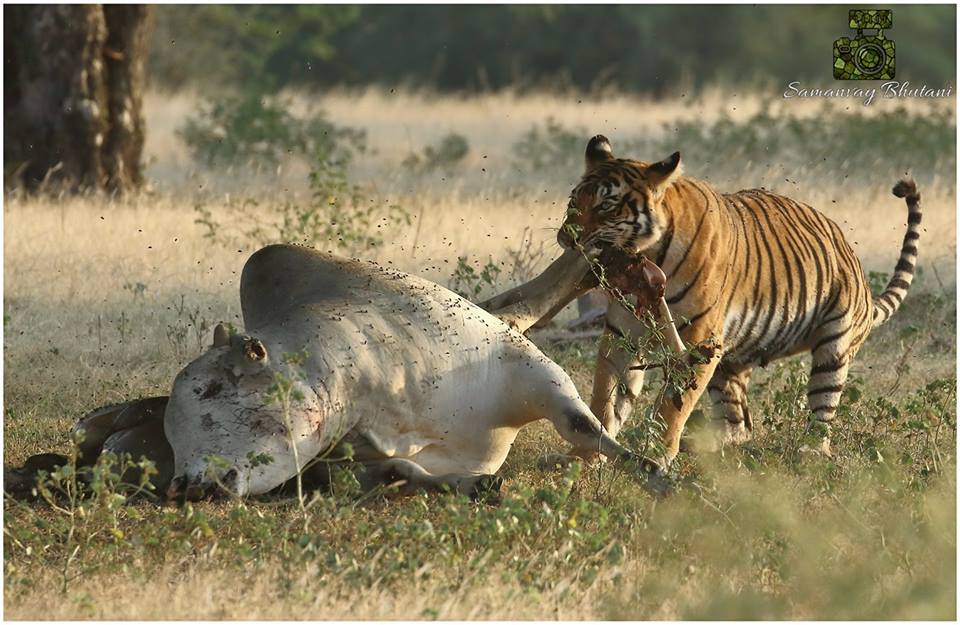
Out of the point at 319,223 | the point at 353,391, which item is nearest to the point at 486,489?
the point at 353,391

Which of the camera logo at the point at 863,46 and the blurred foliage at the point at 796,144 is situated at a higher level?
the camera logo at the point at 863,46

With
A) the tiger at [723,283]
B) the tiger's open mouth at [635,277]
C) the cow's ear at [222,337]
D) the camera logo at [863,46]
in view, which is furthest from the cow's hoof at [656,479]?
the camera logo at [863,46]

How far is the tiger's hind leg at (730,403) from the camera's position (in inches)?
291

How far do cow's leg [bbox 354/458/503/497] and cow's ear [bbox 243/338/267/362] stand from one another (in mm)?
592

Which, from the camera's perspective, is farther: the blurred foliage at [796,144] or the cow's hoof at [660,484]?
the blurred foliage at [796,144]

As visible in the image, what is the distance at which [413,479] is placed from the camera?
570 centimetres

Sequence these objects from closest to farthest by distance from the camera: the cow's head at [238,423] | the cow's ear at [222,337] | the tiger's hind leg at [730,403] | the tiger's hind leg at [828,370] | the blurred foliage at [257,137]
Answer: the cow's head at [238,423], the cow's ear at [222,337], the tiger's hind leg at [828,370], the tiger's hind leg at [730,403], the blurred foliage at [257,137]

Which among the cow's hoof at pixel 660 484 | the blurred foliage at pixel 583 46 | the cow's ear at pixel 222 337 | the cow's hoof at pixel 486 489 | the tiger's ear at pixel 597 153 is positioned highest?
the tiger's ear at pixel 597 153

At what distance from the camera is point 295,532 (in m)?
5.54

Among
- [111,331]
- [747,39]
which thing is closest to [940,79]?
[747,39]

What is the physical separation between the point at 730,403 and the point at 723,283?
901 mm

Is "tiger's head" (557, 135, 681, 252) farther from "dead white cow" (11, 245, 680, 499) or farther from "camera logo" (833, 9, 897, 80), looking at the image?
"camera logo" (833, 9, 897, 80)

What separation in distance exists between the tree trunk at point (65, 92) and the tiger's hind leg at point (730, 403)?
7240mm

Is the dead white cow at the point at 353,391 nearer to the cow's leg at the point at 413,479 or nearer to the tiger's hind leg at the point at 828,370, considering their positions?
the cow's leg at the point at 413,479
